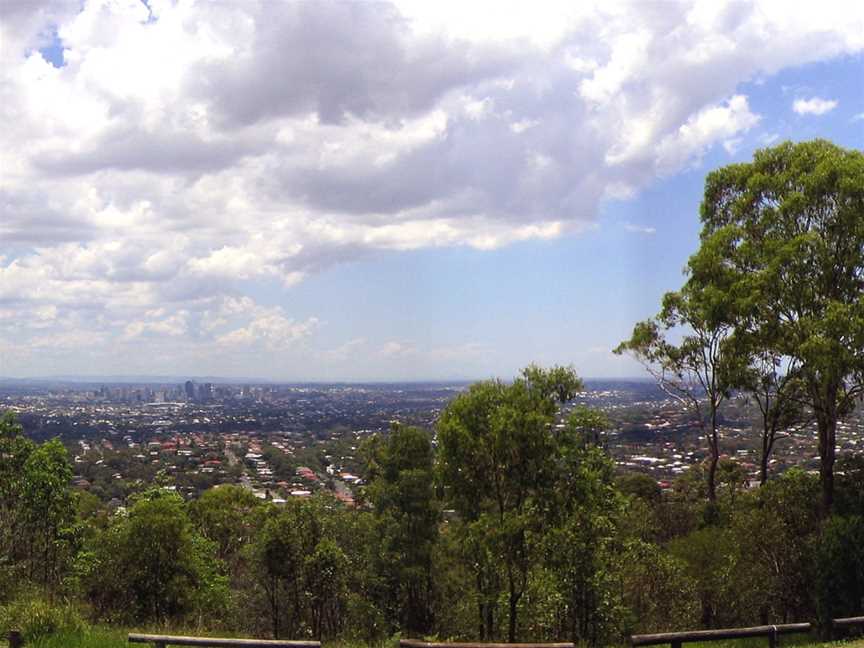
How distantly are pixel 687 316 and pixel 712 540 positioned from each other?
6.46 metres

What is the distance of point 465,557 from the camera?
1344 cm

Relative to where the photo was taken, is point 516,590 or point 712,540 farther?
Answer: point 712,540

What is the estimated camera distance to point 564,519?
12.5m

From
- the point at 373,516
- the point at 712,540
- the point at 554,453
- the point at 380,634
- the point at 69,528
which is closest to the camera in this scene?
the point at 554,453

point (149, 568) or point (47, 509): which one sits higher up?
point (47, 509)

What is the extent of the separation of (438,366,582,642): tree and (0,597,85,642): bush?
21.6 feet

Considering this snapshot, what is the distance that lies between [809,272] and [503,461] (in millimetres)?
7875

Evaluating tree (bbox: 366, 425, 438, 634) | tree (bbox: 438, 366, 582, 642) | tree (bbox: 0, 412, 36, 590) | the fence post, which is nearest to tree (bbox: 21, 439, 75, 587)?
tree (bbox: 0, 412, 36, 590)

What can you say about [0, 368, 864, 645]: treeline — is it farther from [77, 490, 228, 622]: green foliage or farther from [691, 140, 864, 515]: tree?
[691, 140, 864, 515]: tree

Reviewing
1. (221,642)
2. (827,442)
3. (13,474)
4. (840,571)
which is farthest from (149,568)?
(827,442)

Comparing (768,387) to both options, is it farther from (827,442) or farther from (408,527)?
(408,527)

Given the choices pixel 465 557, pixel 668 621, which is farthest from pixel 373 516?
pixel 668 621

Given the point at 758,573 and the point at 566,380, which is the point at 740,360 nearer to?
the point at 758,573

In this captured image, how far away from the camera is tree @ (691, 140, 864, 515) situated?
43.1ft
